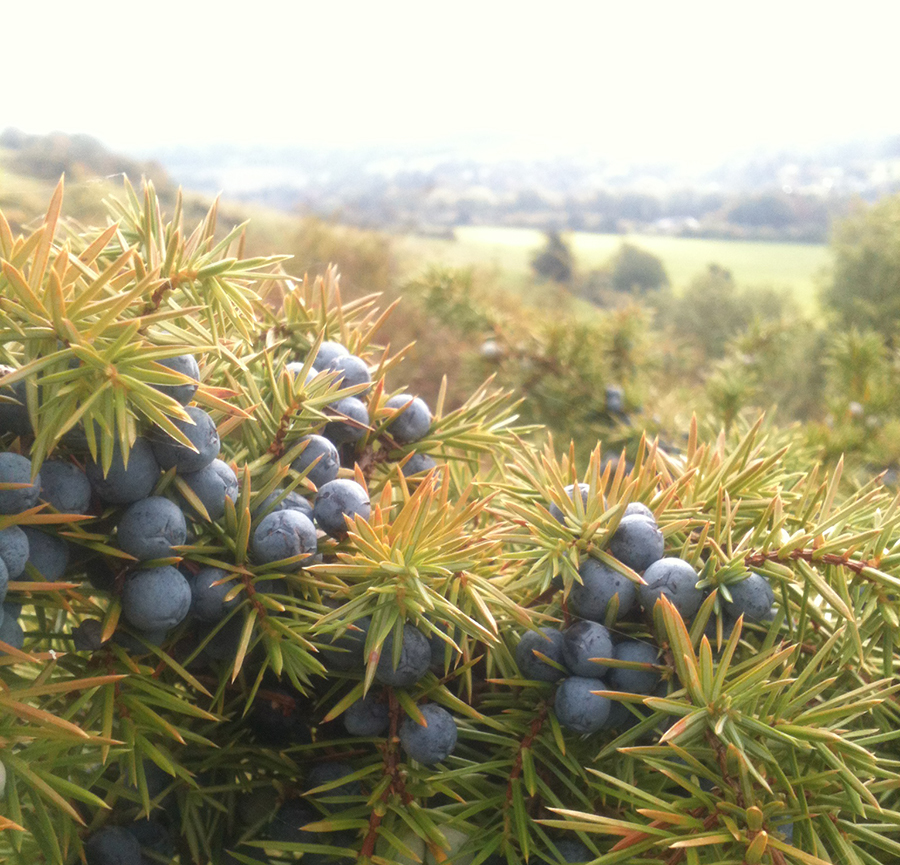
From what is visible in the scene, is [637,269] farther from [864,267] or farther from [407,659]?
[407,659]

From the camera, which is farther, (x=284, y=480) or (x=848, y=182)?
(x=848, y=182)

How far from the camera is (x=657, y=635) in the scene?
37 centimetres

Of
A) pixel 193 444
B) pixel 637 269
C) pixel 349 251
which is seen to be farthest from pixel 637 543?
pixel 637 269

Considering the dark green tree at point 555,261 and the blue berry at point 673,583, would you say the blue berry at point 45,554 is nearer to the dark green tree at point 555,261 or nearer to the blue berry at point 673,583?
the blue berry at point 673,583

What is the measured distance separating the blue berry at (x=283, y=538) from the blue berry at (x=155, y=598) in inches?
1.6

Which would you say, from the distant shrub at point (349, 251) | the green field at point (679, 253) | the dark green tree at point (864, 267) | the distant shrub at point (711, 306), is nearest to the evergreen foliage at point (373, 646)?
the distant shrub at point (349, 251)

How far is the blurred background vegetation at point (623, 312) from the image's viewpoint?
1543 millimetres

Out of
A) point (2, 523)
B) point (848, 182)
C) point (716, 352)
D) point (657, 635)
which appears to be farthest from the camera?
point (848, 182)

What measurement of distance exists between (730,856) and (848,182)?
15650 millimetres

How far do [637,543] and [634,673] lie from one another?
69mm

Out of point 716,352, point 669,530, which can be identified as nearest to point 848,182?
point 716,352

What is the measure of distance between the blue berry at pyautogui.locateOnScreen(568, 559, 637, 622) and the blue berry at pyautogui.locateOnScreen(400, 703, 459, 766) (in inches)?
3.7

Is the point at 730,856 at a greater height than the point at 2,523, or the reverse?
→ the point at 2,523

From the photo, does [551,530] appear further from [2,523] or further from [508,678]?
[2,523]
